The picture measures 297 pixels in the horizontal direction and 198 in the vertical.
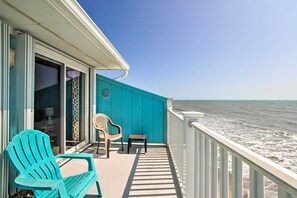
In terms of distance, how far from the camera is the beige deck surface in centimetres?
250

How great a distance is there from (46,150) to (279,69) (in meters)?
15.7

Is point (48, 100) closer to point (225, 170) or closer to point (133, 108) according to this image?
point (133, 108)

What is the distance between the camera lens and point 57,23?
216 centimetres

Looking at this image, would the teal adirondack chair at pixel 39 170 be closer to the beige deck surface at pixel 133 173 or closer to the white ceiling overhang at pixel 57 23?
the beige deck surface at pixel 133 173

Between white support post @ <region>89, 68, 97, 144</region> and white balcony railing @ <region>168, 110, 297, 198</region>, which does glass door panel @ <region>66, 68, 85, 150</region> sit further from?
white balcony railing @ <region>168, 110, 297, 198</region>

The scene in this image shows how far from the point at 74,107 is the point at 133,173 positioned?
2.14 meters

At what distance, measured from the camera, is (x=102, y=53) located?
3.49m

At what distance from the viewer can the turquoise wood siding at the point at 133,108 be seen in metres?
5.00

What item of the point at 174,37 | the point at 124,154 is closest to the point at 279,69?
the point at 174,37

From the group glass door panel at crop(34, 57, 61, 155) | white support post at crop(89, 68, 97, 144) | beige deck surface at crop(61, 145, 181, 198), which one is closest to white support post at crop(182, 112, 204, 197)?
beige deck surface at crop(61, 145, 181, 198)

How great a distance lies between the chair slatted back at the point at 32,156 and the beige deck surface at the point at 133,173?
0.64m

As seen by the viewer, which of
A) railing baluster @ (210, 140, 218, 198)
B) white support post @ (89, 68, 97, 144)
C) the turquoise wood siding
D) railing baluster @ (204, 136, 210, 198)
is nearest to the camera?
railing baluster @ (210, 140, 218, 198)

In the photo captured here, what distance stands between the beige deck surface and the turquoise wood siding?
2.42 feet

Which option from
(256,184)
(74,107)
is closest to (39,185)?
(256,184)
